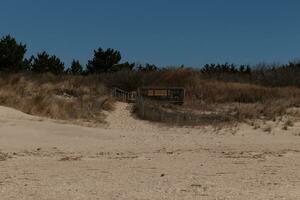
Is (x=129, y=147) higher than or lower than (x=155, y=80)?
lower

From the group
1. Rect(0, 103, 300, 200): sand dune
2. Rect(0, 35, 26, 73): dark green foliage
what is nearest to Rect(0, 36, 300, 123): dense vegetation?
Rect(0, 35, 26, 73): dark green foliage

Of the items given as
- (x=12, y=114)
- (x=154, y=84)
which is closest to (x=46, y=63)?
(x=154, y=84)

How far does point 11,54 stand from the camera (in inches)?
1642

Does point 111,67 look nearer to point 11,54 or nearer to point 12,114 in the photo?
point 11,54

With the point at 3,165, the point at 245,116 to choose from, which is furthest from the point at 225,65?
the point at 3,165

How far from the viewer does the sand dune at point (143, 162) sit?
8359 mm

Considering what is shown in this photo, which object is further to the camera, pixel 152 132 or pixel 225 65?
pixel 225 65

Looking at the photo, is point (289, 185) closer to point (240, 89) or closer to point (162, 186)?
point (162, 186)

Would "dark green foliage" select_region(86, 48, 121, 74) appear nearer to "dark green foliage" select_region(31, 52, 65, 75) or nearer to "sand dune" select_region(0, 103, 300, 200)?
"dark green foliage" select_region(31, 52, 65, 75)

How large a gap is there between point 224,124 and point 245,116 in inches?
77.4

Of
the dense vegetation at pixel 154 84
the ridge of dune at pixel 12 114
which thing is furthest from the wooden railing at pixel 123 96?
the ridge of dune at pixel 12 114

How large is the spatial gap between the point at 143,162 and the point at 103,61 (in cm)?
3680

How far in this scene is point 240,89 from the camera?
3158 centimetres

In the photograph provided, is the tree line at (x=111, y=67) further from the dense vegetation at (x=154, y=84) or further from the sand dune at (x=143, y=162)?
the sand dune at (x=143, y=162)
